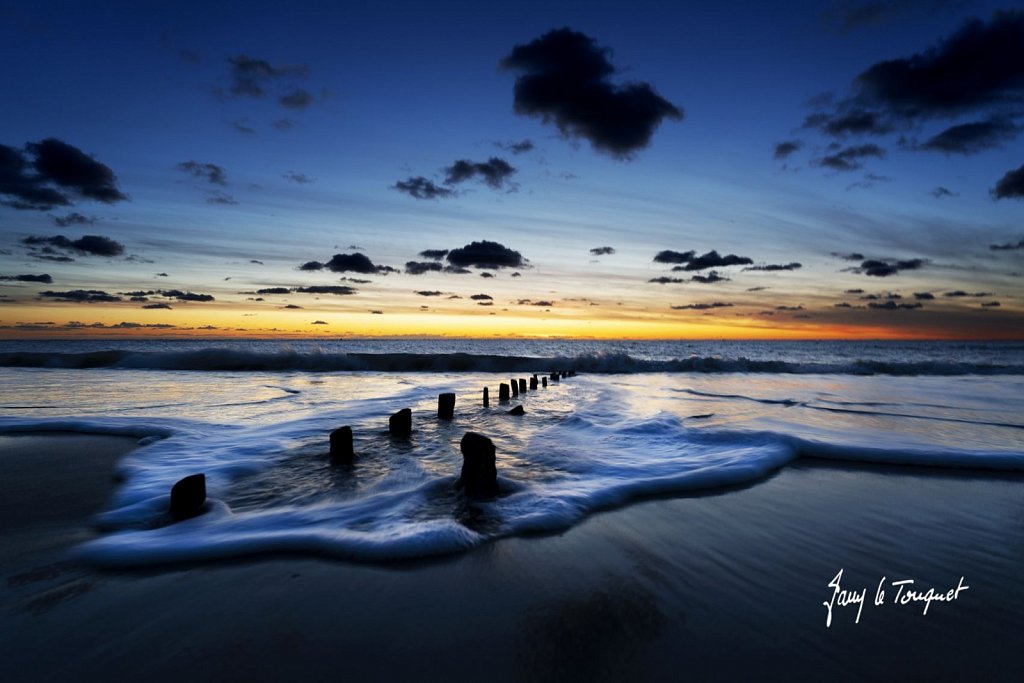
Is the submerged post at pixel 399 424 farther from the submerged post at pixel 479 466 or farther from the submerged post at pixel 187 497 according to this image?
the submerged post at pixel 187 497

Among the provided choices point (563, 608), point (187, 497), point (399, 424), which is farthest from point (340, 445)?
point (563, 608)

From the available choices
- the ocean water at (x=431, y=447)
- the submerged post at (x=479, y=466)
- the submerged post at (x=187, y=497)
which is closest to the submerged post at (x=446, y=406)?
the ocean water at (x=431, y=447)

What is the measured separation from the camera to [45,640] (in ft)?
8.63

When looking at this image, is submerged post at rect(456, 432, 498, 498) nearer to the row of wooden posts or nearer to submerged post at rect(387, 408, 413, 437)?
the row of wooden posts

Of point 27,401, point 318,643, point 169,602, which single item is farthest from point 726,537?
point 27,401

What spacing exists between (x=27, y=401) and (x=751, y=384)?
80.7 feet

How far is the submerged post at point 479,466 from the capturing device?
5.16 meters

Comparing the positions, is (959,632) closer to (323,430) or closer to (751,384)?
(323,430)

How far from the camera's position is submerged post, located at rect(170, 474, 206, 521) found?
4.61 meters

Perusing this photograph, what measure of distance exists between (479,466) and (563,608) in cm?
240

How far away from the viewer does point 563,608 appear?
9.61 ft

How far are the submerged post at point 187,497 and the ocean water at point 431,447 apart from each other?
0.15m
